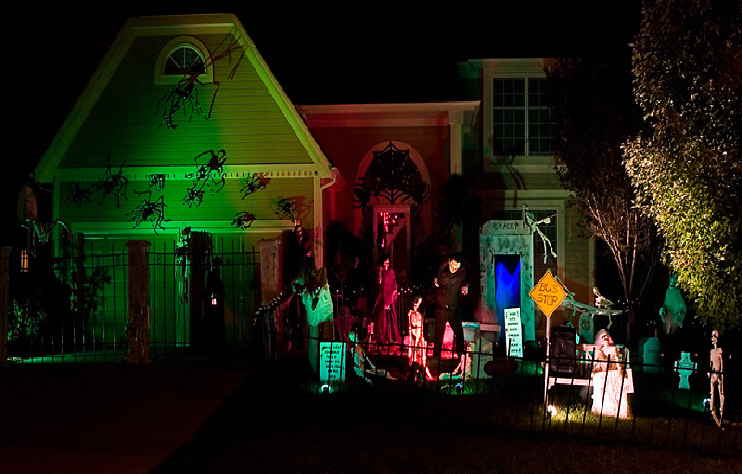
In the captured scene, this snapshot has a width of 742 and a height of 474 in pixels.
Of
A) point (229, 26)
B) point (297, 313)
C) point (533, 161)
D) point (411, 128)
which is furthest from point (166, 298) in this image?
point (533, 161)

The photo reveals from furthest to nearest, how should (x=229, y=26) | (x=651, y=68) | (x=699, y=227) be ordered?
(x=229, y=26) < (x=651, y=68) < (x=699, y=227)

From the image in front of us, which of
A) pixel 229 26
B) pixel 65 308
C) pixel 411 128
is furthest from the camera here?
pixel 411 128

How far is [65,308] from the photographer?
1366cm

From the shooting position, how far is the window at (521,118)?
18797 mm

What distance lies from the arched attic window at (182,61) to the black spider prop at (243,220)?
8.79 feet

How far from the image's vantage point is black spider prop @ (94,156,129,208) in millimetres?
15070

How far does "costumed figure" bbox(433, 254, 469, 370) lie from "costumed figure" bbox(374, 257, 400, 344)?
1877 millimetres

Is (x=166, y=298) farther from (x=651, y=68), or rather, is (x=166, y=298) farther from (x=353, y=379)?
(x=651, y=68)

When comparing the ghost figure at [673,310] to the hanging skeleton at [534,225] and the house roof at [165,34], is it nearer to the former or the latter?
the hanging skeleton at [534,225]

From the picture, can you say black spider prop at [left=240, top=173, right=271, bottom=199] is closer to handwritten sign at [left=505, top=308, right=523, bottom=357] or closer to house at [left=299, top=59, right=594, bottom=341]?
house at [left=299, top=59, right=594, bottom=341]

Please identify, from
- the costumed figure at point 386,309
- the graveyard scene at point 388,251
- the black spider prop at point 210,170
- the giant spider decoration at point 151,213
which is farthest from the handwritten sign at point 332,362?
the giant spider decoration at point 151,213

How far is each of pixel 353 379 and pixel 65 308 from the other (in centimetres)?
548

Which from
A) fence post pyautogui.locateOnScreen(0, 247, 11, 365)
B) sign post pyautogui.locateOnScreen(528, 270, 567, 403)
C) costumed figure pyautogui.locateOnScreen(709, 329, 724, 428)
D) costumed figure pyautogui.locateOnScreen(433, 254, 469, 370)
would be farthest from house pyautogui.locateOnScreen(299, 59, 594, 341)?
fence post pyautogui.locateOnScreen(0, 247, 11, 365)

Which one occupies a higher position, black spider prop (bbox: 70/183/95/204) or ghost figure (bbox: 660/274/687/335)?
black spider prop (bbox: 70/183/95/204)
